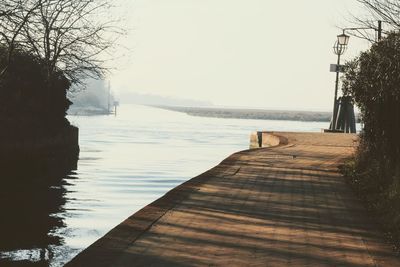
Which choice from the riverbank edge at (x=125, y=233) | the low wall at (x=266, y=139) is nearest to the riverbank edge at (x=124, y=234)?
the riverbank edge at (x=125, y=233)

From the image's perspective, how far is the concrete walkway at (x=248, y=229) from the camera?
8062mm

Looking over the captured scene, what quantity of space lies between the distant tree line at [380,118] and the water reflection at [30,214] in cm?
576

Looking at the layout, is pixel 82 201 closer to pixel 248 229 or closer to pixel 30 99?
pixel 248 229

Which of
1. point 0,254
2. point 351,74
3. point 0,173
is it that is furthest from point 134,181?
point 0,254

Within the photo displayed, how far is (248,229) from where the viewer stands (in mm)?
9922

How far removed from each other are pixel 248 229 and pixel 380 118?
686 centimetres

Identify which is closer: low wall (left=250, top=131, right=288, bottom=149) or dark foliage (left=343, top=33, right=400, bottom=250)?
dark foliage (left=343, top=33, right=400, bottom=250)

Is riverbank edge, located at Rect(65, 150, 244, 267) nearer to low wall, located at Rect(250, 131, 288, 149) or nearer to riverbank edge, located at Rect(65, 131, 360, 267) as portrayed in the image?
riverbank edge, located at Rect(65, 131, 360, 267)

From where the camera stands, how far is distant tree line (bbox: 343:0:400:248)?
45.4 ft

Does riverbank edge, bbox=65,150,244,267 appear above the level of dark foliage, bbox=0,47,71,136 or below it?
below

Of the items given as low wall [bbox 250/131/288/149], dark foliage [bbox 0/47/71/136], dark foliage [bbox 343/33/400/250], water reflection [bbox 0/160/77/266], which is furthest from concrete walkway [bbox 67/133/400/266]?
dark foliage [bbox 0/47/71/136]

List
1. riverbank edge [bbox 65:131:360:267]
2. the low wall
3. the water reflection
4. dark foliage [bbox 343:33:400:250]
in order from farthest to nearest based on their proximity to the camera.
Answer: the low wall < dark foliage [bbox 343:33:400:250] < the water reflection < riverbank edge [bbox 65:131:360:267]

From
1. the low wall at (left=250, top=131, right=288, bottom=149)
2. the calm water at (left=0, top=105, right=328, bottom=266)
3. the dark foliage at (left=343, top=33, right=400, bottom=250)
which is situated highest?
the dark foliage at (left=343, top=33, right=400, bottom=250)

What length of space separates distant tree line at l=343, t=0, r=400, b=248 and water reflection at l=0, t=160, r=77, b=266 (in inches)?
227
